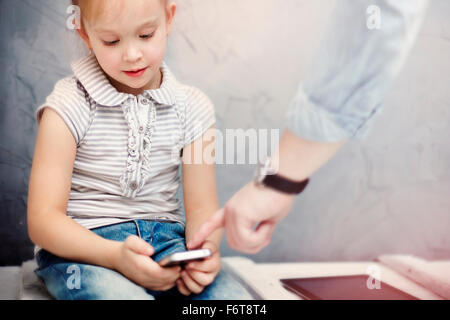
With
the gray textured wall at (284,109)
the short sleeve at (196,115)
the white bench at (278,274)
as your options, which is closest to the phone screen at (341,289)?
the white bench at (278,274)

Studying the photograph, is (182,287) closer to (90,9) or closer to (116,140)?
(116,140)

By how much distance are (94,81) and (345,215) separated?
2.17ft

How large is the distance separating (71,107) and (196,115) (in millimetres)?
221

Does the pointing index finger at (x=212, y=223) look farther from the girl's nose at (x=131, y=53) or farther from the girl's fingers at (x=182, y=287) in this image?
the girl's nose at (x=131, y=53)

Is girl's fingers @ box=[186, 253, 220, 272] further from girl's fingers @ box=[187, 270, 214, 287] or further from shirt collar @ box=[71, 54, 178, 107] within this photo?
shirt collar @ box=[71, 54, 178, 107]

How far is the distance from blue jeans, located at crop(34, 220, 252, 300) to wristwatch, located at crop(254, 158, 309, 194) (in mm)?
203

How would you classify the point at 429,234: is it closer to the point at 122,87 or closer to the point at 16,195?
the point at 122,87

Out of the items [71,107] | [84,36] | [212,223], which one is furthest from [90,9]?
[212,223]

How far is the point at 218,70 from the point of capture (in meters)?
0.91

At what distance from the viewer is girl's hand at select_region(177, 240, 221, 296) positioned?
2.31 ft

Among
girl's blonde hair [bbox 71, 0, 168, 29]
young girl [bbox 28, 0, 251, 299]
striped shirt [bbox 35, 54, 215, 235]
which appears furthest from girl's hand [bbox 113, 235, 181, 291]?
girl's blonde hair [bbox 71, 0, 168, 29]

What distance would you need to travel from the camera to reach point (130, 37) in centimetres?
69

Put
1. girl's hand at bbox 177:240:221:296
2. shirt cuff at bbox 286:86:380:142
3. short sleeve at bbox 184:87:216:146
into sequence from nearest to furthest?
shirt cuff at bbox 286:86:380:142 < girl's hand at bbox 177:240:221:296 < short sleeve at bbox 184:87:216:146

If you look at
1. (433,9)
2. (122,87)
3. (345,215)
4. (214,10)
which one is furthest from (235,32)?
(345,215)
